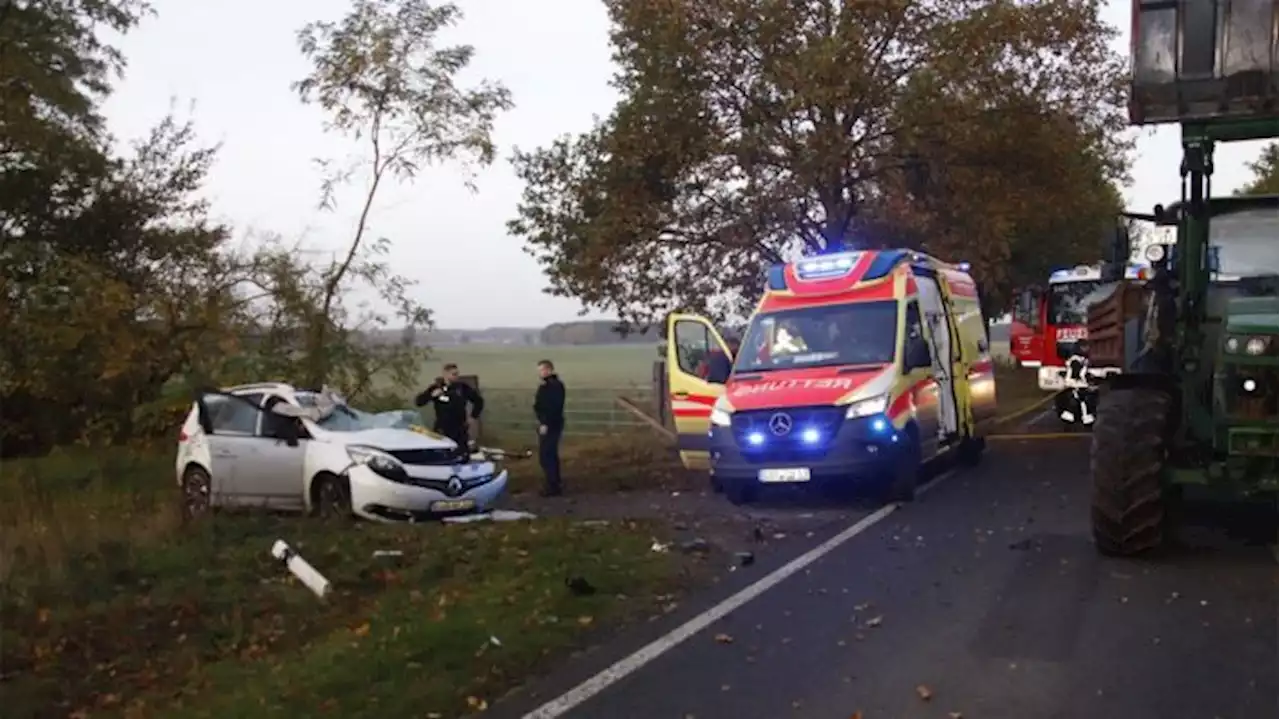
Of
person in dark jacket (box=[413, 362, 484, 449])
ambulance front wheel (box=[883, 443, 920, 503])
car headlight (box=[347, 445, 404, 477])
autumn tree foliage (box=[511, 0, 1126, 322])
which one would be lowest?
ambulance front wheel (box=[883, 443, 920, 503])

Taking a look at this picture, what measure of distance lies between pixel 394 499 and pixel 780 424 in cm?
415

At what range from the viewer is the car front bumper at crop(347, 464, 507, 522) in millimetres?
13656

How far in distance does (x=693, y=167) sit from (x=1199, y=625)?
16403 mm

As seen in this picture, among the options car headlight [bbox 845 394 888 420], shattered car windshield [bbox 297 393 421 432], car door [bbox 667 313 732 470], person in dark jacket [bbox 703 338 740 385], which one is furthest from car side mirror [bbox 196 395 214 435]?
car headlight [bbox 845 394 888 420]

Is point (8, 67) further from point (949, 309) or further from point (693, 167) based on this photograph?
point (949, 309)

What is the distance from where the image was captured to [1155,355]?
403 inches

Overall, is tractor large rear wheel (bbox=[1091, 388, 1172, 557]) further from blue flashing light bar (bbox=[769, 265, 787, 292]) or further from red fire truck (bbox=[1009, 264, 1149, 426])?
red fire truck (bbox=[1009, 264, 1149, 426])

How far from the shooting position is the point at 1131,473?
9594 millimetres

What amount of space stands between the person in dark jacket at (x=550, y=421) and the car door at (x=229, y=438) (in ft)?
12.3

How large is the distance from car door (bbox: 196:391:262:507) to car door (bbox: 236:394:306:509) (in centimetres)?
5

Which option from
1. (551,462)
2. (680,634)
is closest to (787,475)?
(551,462)

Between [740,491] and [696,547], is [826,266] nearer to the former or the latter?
[740,491]

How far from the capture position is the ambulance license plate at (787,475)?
1340 centimetres

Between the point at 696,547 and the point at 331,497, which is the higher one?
the point at 331,497
